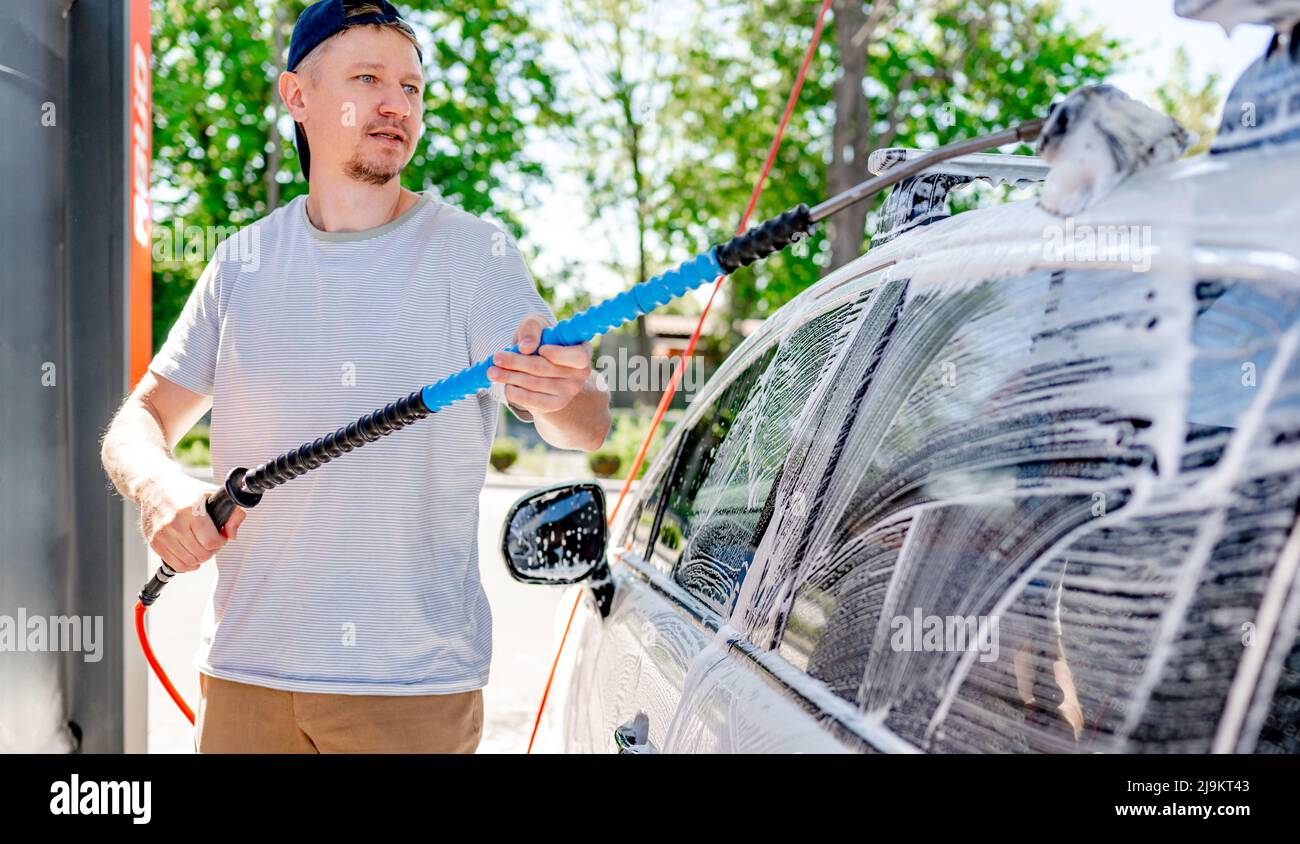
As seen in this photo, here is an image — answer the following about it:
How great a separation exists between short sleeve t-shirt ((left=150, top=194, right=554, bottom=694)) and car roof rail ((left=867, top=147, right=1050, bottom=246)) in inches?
26.7

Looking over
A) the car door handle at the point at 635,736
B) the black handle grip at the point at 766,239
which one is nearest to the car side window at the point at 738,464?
the car door handle at the point at 635,736

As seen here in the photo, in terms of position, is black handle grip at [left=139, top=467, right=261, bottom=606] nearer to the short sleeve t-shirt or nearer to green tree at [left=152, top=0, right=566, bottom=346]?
the short sleeve t-shirt

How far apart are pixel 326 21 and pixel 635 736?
152cm

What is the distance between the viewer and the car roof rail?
1.79 m

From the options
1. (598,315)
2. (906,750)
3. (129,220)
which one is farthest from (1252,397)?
(129,220)

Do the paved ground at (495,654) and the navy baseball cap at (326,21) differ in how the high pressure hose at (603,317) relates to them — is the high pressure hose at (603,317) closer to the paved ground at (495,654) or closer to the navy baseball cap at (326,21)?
the navy baseball cap at (326,21)

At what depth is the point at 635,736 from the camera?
1.81 metres

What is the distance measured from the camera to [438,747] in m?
2.20

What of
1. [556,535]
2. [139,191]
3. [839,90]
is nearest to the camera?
[556,535]

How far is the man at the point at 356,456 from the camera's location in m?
2.18

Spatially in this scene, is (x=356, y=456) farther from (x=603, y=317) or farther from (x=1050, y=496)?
(x=1050, y=496)

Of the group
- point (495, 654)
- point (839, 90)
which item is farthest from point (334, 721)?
point (839, 90)

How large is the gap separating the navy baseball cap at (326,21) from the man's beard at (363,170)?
0.79 ft
